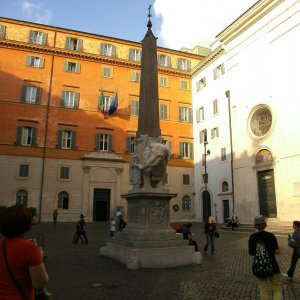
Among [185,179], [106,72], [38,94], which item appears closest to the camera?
[38,94]

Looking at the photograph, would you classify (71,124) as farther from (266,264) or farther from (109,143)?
(266,264)

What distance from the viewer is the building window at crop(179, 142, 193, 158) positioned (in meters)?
35.9

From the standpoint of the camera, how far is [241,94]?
28.3 meters

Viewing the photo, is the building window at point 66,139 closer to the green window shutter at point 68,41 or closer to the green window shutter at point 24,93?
the green window shutter at point 24,93

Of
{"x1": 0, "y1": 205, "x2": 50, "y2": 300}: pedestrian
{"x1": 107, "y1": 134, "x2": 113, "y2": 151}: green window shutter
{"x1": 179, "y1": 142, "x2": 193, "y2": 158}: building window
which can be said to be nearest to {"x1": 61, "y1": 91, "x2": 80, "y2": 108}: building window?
{"x1": 107, "y1": 134, "x2": 113, "y2": 151}: green window shutter

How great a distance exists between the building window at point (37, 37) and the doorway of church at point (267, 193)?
2277 centimetres

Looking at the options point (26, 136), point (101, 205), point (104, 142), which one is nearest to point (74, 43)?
point (104, 142)

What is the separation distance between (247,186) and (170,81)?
49.5 feet

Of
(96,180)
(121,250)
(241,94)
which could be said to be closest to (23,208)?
(121,250)

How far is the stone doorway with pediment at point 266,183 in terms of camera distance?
24.5m

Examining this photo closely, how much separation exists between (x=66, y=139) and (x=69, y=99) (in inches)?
152

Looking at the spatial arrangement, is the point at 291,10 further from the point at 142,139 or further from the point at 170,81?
the point at 142,139

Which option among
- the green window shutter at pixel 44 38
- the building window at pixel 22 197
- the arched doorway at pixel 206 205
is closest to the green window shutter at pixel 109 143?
the building window at pixel 22 197

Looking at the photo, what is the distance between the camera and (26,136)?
30266 mm
